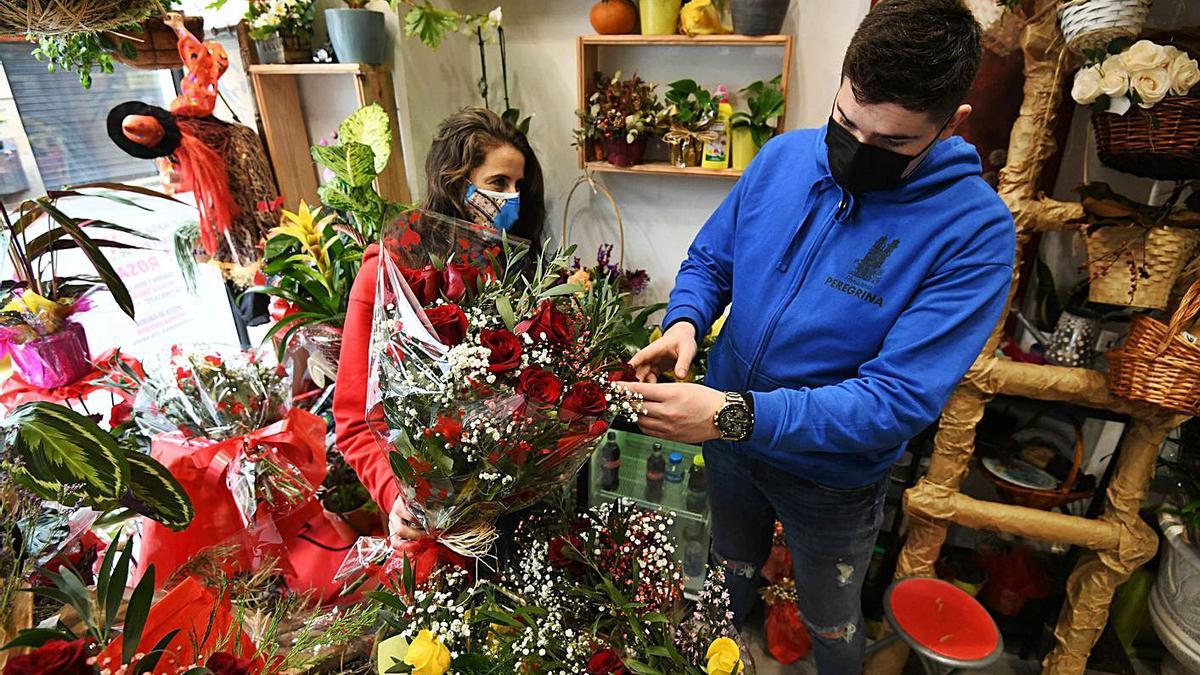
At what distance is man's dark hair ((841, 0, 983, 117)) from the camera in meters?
0.90

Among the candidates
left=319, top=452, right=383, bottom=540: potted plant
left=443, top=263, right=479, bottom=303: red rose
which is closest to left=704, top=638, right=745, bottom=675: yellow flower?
left=443, top=263, right=479, bottom=303: red rose

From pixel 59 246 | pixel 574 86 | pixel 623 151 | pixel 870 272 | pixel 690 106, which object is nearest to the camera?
pixel 870 272

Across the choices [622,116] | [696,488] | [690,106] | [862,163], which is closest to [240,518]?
[696,488]

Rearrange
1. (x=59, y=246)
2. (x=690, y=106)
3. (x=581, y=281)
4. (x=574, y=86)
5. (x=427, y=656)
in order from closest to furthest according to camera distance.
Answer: (x=427, y=656) < (x=581, y=281) < (x=59, y=246) < (x=690, y=106) < (x=574, y=86)

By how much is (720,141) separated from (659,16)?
49 cm

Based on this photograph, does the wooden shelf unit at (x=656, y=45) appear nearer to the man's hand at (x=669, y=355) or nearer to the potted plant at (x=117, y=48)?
the man's hand at (x=669, y=355)

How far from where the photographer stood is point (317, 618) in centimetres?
89

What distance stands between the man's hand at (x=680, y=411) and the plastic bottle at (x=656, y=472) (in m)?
1.03

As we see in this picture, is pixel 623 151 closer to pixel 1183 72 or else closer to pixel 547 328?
pixel 1183 72

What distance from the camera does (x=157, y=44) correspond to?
1.76 m

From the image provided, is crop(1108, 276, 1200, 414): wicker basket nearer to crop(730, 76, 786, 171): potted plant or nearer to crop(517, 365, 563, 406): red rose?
crop(730, 76, 786, 171): potted plant

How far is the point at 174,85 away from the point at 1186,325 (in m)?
3.26

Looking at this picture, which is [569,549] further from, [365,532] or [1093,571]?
[1093,571]

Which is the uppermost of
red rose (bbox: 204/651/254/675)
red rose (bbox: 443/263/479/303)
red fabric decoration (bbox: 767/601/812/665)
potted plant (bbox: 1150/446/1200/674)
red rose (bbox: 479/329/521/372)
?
red rose (bbox: 443/263/479/303)
